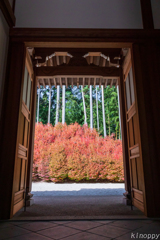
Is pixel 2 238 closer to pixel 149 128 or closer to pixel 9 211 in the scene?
pixel 9 211

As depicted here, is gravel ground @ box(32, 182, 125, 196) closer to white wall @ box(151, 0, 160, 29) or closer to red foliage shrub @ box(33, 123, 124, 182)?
red foliage shrub @ box(33, 123, 124, 182)

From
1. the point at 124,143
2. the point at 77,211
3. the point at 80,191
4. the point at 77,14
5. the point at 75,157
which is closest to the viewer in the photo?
the point at 77,211

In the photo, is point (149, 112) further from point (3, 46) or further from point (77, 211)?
point (3, 46)

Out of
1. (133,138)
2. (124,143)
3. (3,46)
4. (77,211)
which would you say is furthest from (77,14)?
(77,211)

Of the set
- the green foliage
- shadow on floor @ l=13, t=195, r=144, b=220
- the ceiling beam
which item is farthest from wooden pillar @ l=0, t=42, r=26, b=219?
the green foliage

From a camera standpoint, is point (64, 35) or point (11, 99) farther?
point (64, 35)

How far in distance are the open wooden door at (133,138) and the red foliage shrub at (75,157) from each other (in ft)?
16.3

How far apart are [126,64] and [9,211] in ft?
9.21

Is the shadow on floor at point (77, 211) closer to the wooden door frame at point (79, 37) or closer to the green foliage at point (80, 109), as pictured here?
the wooden door frame at point (79, 37)

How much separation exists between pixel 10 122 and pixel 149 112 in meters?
1.76

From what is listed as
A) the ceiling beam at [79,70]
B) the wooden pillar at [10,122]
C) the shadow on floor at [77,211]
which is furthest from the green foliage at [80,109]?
the wooden pillar at [10,122]

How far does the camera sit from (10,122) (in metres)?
2.31

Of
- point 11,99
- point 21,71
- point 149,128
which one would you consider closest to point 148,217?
point 149,128

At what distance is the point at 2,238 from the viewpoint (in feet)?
4.87
